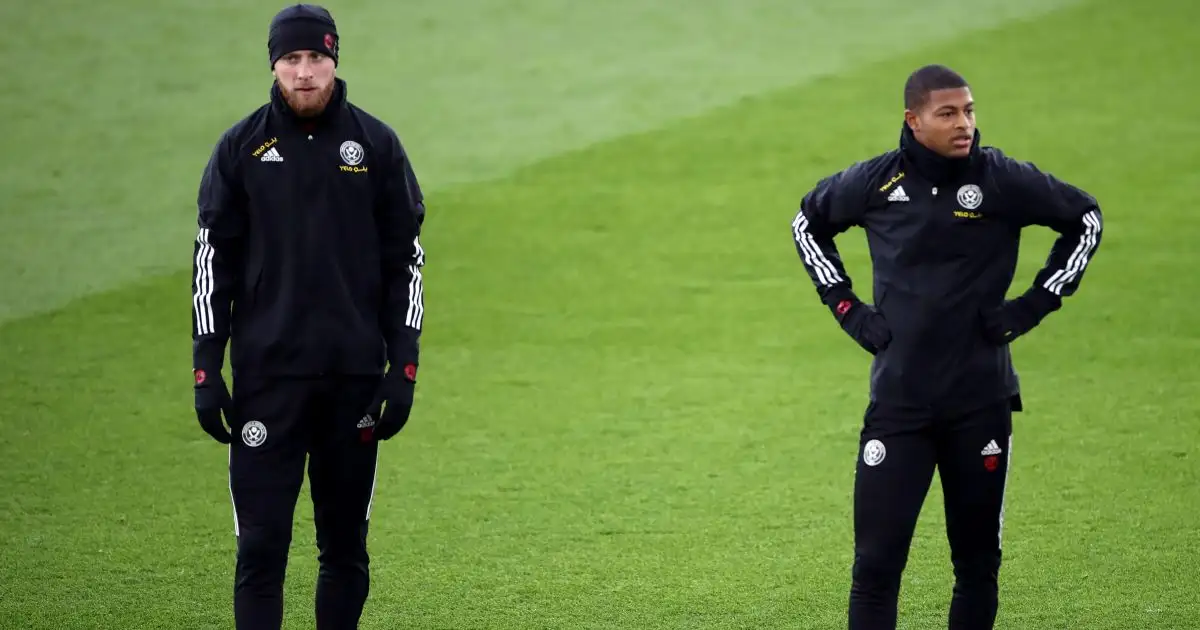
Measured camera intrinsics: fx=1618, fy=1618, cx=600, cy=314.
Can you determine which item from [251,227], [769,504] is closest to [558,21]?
[769,504]

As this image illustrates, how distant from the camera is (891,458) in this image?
4289mm

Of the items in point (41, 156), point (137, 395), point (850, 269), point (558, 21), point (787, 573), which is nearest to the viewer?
point (787, 573)

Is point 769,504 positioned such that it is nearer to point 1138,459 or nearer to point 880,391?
point 1138,459

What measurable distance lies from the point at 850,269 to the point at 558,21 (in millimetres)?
4679

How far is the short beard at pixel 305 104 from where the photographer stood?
13.7 feet

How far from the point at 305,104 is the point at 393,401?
0.81 metres

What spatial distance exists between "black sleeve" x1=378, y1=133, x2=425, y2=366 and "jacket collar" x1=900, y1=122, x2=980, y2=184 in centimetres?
132

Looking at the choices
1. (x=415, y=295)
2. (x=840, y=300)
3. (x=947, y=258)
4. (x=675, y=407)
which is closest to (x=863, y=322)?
(x=840, y=300)

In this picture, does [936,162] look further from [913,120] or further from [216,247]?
[216,247]

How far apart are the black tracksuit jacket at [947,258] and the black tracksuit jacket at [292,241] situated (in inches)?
52.4

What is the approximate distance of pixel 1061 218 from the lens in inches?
172

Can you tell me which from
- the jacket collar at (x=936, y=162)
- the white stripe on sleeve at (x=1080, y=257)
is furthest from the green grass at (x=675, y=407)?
the jacket collar at (x=936, y=162)

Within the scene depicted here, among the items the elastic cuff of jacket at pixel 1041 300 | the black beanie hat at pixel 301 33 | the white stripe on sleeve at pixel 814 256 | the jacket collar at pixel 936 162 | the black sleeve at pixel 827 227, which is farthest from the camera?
the white stripe on sleeve at pixel 814 256

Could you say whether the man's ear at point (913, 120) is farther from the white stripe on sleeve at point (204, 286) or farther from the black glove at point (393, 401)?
the white stripe on sleeve at point (204, 286)
